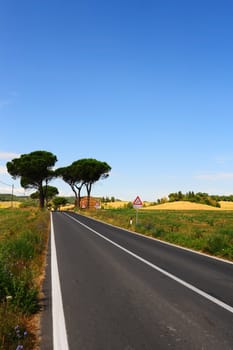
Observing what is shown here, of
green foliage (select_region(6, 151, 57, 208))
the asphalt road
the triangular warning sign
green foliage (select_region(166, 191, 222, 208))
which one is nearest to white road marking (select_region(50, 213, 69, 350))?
the asphalt road

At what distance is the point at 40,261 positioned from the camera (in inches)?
440

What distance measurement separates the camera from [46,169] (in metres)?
74.0

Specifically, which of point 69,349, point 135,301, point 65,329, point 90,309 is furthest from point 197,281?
point 69,349

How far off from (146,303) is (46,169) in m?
69.4

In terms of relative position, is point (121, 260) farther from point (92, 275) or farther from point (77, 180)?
point (77, 180)

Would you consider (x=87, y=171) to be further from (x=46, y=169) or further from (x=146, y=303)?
(x=146, y=303)

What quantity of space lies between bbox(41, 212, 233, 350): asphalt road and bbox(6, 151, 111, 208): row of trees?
205 ft

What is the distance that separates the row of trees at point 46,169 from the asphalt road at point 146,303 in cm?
6251

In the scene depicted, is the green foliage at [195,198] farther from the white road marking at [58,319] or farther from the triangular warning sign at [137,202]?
the white road marking at [58,319]

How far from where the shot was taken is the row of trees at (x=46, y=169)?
237 ft

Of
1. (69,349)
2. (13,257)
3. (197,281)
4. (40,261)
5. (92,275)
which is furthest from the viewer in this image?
(40,261)

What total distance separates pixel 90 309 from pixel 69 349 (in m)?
1.74

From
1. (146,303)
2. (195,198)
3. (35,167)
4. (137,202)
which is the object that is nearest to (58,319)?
(146,303)

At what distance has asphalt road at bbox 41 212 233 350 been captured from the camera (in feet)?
15.4
